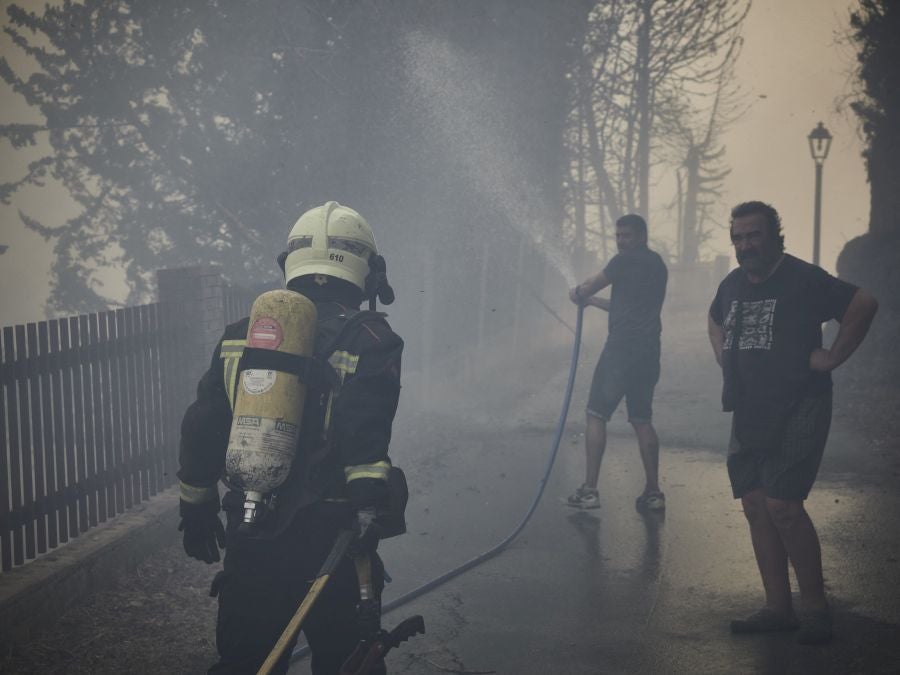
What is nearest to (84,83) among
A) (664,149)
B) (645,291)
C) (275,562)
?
(645,291)

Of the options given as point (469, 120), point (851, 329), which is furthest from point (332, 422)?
point (469, 120)

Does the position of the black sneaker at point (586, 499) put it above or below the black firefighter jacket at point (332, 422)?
below

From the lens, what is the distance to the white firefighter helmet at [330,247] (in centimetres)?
323

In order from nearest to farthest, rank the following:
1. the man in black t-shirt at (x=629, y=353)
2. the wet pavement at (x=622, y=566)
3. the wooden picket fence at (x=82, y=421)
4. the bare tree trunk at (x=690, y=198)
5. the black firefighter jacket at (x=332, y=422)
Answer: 1. the black firefighter jacket at (x=332, y=422)
2. the wet pavement at (x=622, y=566)
3. the wooden picket fence at (x=82, y=421)
4. the man in black t-shirt at (x=629, y=353)
5. the bare tree trunk at (x=690, y=198)

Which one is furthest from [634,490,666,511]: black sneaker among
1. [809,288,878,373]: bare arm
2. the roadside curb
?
the roadside curb

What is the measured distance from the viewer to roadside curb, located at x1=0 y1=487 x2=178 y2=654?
4.55 m

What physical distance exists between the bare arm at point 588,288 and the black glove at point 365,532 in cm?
412

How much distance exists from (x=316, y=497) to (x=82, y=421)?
3554 mm

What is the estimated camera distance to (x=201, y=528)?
321cm

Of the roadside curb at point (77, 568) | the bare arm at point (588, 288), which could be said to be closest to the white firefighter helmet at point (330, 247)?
the roadside curb at point (77, 568)

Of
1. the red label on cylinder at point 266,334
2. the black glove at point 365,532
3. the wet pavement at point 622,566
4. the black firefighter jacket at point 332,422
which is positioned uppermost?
the red label on cylinder at point 266,334

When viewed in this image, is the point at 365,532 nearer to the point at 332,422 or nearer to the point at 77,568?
the point at 332,422

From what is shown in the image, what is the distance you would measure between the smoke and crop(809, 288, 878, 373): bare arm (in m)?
11.0

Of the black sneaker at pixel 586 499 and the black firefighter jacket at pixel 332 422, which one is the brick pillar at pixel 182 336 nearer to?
the black sneaker at pixel 586 499
